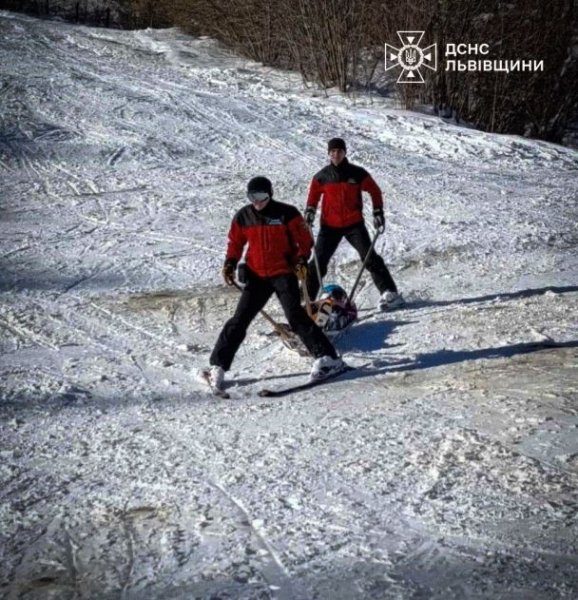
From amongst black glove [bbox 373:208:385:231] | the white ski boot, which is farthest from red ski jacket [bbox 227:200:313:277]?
the white ski boot

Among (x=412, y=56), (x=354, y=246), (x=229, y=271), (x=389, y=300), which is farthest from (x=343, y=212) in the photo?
(x=412, y=56)

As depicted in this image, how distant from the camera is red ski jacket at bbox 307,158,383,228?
362 inches

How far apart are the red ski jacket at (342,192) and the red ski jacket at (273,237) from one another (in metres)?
1.85

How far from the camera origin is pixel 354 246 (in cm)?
946

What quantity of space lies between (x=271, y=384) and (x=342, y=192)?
2667 mm

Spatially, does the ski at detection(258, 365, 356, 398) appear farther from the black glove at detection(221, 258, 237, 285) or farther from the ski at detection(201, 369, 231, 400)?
the black glove at detection(221, 258, 237, 285)

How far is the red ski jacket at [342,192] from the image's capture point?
919cm

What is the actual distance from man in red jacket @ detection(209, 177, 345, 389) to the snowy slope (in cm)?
31

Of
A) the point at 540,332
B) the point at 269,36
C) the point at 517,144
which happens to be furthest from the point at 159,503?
the point at 269,36

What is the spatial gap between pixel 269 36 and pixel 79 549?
2337 centimetres

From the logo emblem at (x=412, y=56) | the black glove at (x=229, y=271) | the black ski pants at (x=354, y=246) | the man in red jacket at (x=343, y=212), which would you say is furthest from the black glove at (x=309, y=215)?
the logo emblem at (x=412, y=56)

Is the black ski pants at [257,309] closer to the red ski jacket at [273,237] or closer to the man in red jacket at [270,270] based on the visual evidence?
the man in red jacket at [270,270]

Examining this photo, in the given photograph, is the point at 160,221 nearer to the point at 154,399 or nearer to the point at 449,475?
the point at 154,399

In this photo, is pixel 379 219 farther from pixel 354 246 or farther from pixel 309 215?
pixel 309 215
